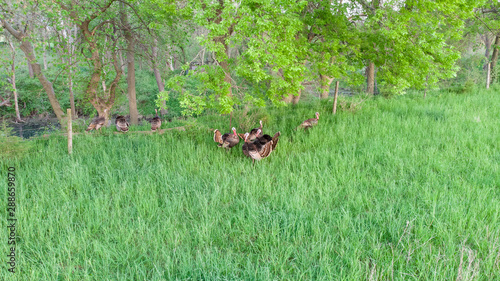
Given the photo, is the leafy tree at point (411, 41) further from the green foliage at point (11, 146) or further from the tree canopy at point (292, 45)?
the green foliage at point (11, 146)

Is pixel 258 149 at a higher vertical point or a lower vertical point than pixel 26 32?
lower

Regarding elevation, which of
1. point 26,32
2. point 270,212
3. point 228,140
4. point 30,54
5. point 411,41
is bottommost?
point 270,212

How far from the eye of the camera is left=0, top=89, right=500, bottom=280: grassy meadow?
2.91m

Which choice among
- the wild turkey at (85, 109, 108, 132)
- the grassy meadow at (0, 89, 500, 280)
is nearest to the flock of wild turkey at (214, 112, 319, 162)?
the grassy meadow at (0, 89, 500, 280)

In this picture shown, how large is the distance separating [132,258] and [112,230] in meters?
0.71

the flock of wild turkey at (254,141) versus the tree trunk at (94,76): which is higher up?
the tree trunk at (94,76)

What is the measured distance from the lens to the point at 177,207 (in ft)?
13.9

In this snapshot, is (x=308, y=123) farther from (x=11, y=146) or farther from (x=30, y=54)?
(x=30, y=54)

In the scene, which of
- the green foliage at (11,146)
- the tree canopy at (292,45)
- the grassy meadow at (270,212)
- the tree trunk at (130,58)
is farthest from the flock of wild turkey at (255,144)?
the tree trunk at (130,58)

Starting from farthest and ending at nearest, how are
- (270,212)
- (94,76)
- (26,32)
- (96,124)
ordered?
(94,76) → (96,124) → (26,32) → (270,212)

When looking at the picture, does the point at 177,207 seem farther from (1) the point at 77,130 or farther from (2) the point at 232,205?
(1) the point at 77,130

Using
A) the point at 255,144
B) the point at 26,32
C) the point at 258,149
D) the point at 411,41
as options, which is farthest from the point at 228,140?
the point at 26,32

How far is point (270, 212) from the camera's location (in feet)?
13.1

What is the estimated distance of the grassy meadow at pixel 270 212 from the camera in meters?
2.91
